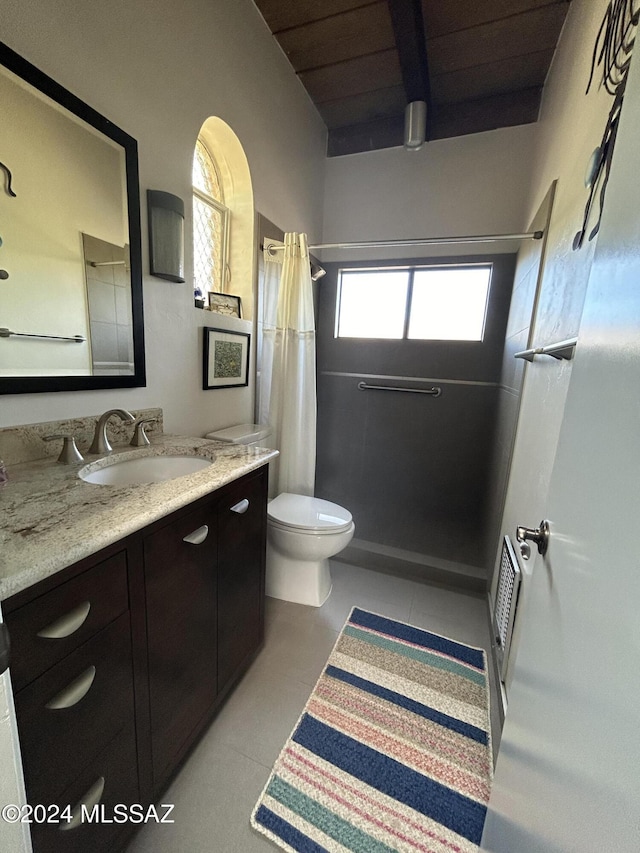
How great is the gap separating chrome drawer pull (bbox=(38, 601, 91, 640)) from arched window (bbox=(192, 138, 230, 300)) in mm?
1358

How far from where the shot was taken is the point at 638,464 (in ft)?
1.24

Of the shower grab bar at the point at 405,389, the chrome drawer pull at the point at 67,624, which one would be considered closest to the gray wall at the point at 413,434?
the shower grab bar at the point at 405,389

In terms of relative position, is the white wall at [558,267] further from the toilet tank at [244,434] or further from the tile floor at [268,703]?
the toilet tank at [244,434]

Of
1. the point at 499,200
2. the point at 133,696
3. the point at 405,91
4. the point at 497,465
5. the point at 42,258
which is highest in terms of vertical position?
the point at 405,91

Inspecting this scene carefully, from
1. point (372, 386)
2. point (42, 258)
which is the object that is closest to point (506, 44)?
point (372, 386)

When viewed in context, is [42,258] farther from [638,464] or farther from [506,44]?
[506,44]

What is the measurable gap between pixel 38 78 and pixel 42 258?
462mm

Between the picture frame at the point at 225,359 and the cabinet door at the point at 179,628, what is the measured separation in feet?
2.70

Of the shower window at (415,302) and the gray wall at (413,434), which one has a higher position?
the shower window at (415,302)

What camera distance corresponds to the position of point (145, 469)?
4.05 feet

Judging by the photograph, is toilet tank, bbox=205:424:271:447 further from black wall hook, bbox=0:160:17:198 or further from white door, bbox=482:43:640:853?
white door, bbox=482:43:640:853

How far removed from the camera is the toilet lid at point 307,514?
167 centimetres

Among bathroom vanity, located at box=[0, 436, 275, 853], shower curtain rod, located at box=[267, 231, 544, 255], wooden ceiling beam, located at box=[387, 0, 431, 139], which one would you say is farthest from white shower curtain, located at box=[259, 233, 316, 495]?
wooden ceiling beam, located at box=[387, 0, 431, 139]

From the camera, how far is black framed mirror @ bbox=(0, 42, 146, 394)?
2.99 feet
